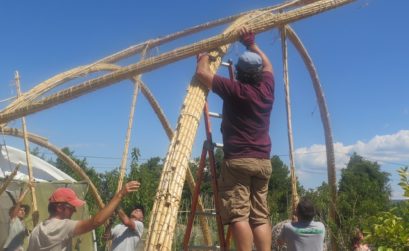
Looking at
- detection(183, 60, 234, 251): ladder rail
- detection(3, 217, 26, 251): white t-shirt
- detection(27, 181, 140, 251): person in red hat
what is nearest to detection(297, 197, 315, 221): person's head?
detection(183, 60, 234, 251): ladder rail

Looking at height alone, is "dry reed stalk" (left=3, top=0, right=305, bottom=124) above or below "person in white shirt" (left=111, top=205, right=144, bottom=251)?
above

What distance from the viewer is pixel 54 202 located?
10.6ft

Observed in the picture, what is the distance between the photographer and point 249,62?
3.34 meters

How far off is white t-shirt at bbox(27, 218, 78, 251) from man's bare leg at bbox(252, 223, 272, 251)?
120 cm

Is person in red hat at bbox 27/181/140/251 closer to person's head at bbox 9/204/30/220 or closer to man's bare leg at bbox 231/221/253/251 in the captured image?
man's bare leg at bbox 231/221/253/251

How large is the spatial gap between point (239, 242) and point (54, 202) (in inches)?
48.4

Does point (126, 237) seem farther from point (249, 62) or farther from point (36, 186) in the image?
point (249, 62)

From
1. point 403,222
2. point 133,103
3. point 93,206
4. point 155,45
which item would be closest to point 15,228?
point 133,103

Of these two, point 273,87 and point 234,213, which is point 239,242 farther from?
point 273,87

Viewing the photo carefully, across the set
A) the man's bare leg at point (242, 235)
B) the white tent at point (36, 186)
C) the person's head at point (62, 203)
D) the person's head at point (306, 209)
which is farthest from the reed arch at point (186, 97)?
the white tent at point (36, 186)

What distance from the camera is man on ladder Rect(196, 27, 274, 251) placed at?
10.6 feet

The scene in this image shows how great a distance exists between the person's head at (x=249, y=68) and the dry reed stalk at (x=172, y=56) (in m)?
0.22

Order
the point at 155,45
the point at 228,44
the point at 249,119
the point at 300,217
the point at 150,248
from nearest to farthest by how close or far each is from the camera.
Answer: the point at 150,248 → the point at 249,119 → the point at 228,44 → the point at 300,217 → the point at 155,45

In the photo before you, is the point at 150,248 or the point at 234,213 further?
the point at 234,213
